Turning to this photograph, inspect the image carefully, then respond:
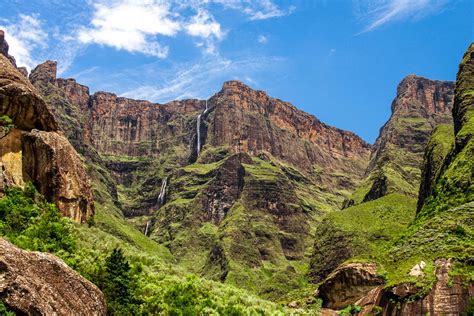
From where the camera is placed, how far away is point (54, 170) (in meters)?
56.9

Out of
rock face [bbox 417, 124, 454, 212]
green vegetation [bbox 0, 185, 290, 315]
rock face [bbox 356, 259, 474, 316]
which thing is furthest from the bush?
rock face [bbox 417, 124, 454, 212]

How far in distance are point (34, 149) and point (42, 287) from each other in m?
33.5

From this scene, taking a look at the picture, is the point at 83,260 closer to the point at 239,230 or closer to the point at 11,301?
the point at 11,301

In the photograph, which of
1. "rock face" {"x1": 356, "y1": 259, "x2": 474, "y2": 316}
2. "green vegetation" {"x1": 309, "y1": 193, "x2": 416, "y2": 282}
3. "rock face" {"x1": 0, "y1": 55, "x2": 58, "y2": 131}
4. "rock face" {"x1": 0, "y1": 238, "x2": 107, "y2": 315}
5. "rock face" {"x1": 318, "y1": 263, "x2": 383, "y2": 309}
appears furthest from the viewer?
"green vegetation" {"x1": 309, "y1": 193, "x2": 416, "y2": 282}

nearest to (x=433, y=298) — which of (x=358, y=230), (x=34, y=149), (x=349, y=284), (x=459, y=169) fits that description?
(x=349, y=284)

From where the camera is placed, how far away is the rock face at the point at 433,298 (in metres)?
48.5

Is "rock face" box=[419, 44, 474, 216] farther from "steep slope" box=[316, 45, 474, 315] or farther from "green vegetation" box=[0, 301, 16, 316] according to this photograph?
"green vegetation" box=[0, 301, 16, 316]

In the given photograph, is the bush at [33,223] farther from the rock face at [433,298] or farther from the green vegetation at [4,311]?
the rock face at [433,298]

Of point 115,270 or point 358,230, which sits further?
point 358,230

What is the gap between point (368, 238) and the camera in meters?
131

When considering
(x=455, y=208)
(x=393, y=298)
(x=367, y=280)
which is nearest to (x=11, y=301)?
(x=393, y=298)

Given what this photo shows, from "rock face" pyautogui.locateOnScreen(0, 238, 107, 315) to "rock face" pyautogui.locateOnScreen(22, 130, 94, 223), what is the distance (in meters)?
29.2

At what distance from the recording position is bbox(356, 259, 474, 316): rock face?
159ft

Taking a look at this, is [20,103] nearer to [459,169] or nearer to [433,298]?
[433,298]
